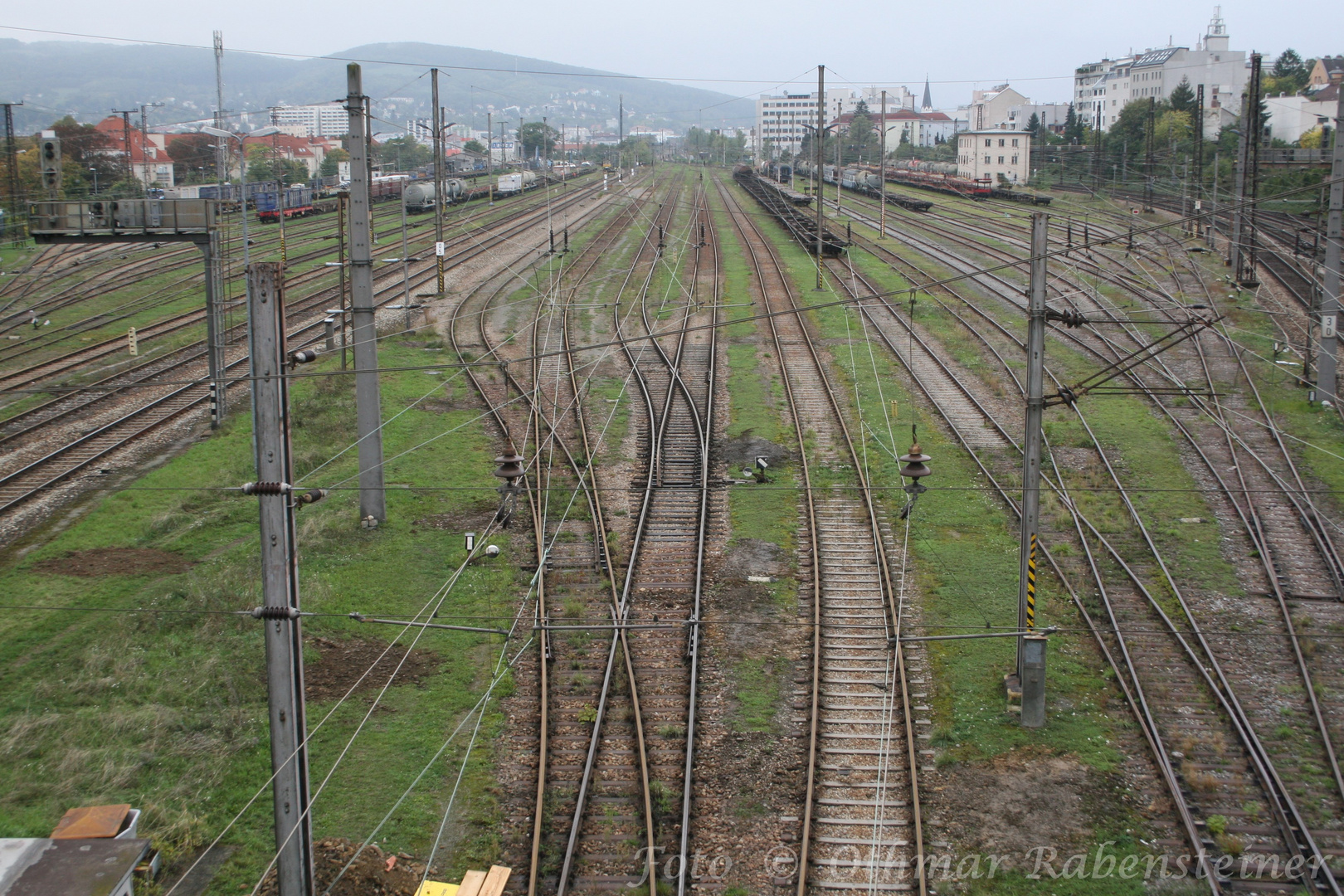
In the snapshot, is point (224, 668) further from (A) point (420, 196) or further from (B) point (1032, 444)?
(A) point (420, 196)

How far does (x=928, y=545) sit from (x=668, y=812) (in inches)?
299

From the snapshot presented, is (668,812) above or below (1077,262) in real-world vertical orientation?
below

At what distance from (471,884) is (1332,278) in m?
21.3

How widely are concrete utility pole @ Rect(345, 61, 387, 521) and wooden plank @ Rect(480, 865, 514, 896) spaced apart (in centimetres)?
824

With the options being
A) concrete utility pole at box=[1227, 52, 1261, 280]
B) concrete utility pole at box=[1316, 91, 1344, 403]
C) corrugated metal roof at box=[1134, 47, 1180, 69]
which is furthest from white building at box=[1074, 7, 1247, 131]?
concrete utility pole at box=[1316, 91, 1344, 403]

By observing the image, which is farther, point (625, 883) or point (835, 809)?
point (835, 809)

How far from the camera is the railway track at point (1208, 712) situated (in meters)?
10.3

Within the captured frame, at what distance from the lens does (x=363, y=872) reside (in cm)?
943

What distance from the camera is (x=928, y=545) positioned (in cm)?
1650

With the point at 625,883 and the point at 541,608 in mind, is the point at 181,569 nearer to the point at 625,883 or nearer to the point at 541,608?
the point at 541,608

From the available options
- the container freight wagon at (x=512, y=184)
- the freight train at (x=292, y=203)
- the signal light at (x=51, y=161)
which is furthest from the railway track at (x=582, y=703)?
the container freight wagon at (x=512, y=184)

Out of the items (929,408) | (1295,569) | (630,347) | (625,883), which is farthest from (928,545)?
(630,347)

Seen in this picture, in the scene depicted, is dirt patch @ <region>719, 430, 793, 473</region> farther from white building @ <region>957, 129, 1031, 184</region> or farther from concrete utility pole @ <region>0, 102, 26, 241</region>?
white building @ <region>957, 129, 1031, 184</region>

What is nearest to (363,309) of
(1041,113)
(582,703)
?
(582,703)
